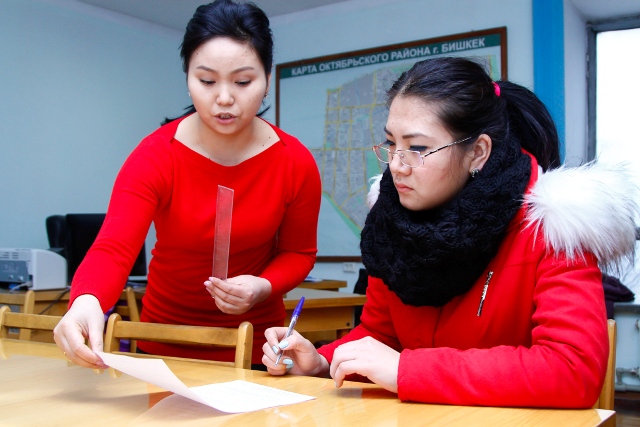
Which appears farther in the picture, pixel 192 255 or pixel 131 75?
pixel 131 75

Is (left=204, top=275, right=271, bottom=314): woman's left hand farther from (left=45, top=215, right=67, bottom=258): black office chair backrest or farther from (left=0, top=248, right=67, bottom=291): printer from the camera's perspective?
(left=45, top=215, right=67, bottom=258): black office chair backrest

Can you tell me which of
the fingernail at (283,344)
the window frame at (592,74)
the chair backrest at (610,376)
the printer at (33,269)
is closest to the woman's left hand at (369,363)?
the fingernail at (283,344)

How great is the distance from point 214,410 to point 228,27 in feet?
2.88

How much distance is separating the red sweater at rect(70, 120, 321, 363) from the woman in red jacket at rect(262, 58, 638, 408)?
35 cm

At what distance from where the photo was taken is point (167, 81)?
5.86 m

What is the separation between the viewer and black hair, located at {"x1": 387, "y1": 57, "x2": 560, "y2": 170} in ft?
3.93

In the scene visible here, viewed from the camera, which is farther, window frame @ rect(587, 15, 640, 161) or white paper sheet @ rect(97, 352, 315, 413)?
window frame @ rect(587, 15, 640, 161)

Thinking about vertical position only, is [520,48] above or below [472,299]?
above

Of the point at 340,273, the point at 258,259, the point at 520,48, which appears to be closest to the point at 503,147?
the point at 258,259

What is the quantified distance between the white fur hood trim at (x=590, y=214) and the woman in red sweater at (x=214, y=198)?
2.22 feet

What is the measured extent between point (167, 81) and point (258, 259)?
451 cm

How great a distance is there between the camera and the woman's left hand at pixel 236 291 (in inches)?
56.6

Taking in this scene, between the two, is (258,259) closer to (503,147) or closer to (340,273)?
(503,147)

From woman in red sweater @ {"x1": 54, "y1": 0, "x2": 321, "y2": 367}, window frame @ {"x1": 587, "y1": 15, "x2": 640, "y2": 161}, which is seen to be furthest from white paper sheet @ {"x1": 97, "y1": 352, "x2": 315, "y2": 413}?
window frame @ {"x1": 587, "y1": 15, "x2": 640, "y2": 161}
